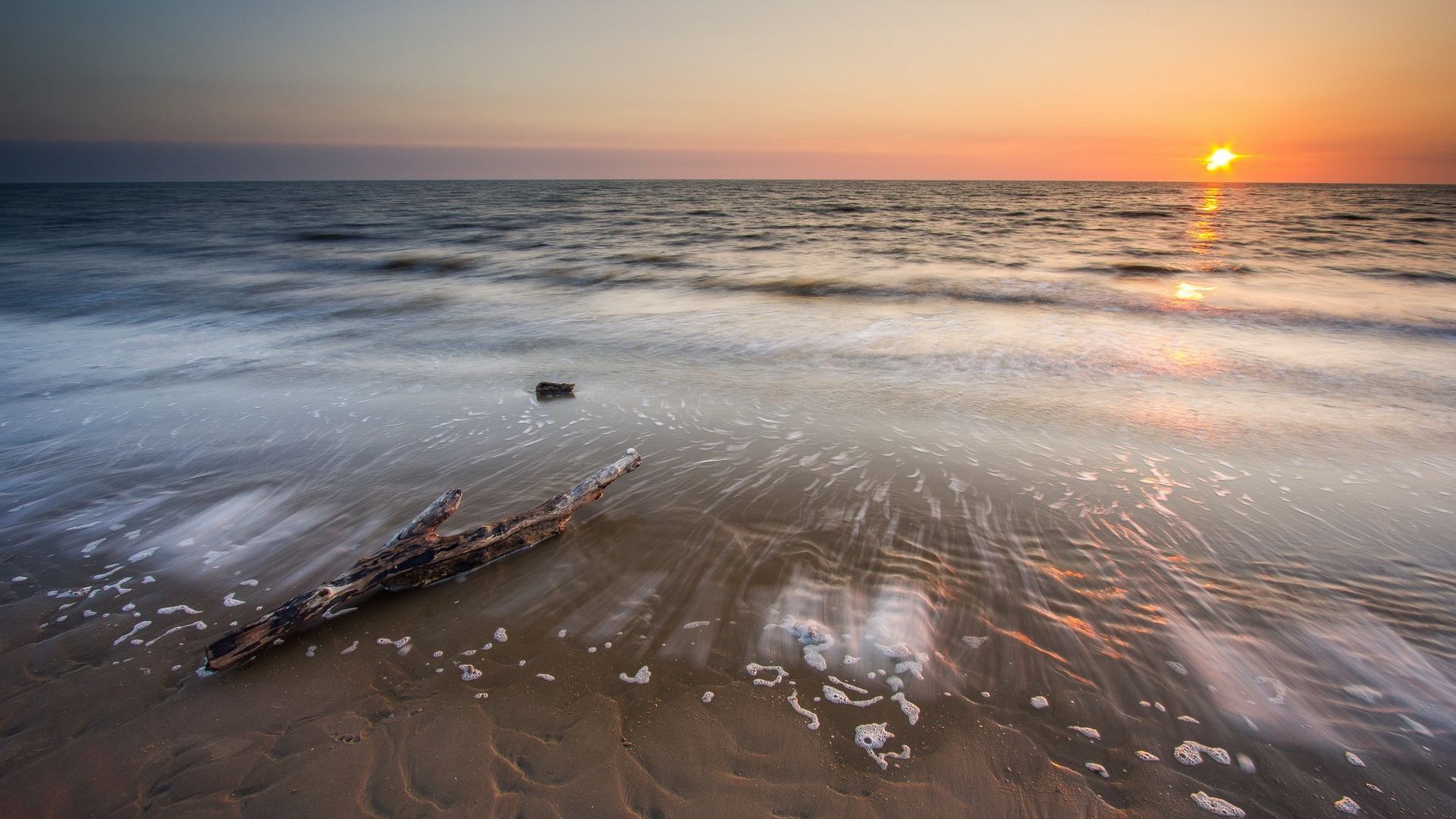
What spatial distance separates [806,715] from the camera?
2855 millimetres

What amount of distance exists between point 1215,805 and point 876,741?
1.34m

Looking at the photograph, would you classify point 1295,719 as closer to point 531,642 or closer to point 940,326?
point 531,642

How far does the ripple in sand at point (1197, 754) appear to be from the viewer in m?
2.64

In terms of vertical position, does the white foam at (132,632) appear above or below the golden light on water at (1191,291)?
below

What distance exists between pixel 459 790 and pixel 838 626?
198 centimetres

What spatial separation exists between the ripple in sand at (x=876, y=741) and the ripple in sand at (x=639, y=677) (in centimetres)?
104

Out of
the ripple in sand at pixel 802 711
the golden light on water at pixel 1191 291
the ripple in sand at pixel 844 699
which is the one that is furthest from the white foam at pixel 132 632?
the golden light on water at pixel 1191 291

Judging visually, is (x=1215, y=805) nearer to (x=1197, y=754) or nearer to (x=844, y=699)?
(x=1197, y=754)

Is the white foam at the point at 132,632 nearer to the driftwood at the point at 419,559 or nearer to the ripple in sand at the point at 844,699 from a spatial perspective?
the driftwood at the point at 419,559

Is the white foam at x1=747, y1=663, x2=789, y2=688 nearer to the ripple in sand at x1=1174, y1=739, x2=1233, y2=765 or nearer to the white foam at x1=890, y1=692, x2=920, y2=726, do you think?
the white foam at x1=890, y1=692, x2=920, y2=726

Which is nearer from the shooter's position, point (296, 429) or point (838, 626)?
point (838, 626)

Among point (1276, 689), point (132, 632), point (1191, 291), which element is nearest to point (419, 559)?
point (132, 632)

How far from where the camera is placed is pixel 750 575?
3891mm

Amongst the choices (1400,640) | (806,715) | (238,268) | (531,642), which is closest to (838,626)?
(806,715)
